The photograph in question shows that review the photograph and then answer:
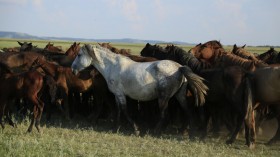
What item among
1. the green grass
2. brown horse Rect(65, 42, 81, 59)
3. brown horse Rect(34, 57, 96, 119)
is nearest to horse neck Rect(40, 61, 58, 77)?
brown horse Rect(34, 57, 96, 119)

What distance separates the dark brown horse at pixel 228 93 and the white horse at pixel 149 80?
1.13 feet

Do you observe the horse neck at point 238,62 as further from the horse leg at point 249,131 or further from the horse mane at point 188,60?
the horse leg at point 249,131

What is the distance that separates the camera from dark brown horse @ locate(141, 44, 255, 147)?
27.6ft

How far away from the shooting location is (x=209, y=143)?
859 centimetres

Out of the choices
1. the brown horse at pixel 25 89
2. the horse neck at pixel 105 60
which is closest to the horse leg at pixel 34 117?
the brown horse at pixel 25 89

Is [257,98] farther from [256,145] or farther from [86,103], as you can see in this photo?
[86,103]

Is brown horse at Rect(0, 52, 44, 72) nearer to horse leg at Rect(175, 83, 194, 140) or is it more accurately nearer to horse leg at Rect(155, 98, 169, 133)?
horse leg at Rect(155, 98, 169, 133)

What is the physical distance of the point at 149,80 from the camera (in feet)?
30.0

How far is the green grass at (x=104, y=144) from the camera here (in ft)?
22.5

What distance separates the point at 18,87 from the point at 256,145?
5.21 meters

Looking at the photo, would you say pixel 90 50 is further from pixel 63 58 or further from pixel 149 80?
pixel 63 58

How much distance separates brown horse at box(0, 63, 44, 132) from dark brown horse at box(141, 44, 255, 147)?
384 centimetres

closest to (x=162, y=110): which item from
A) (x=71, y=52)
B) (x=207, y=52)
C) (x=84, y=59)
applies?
(x=84, y=59)

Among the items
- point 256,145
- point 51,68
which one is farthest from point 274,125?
point 51,68
